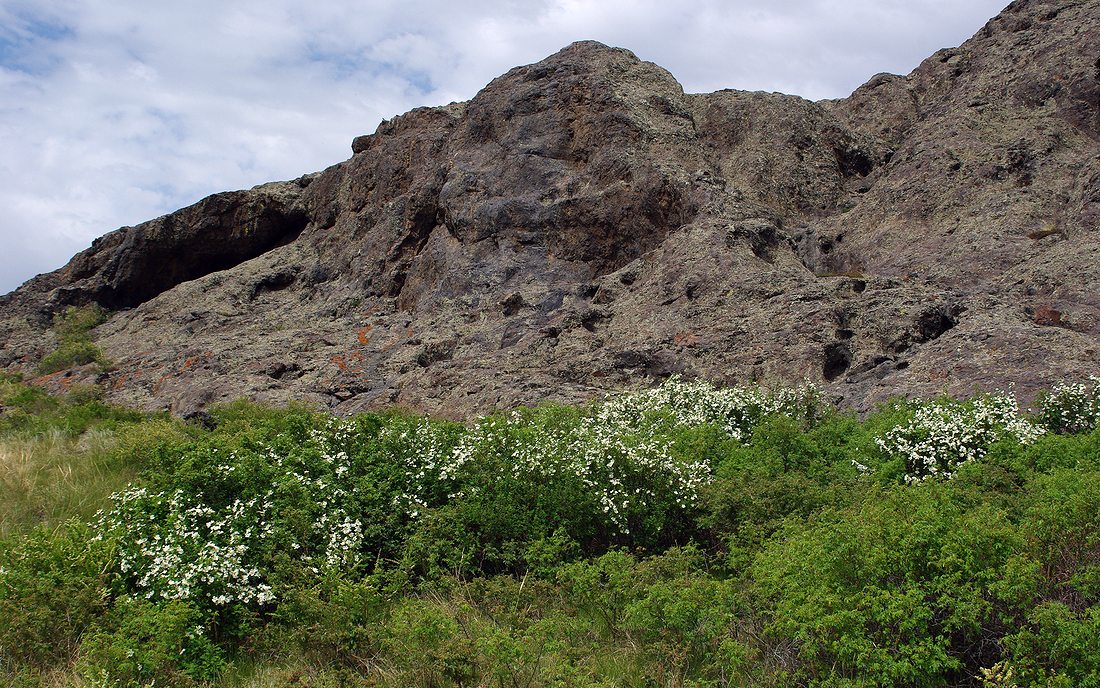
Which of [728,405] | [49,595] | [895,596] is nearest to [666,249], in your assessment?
[728,405]

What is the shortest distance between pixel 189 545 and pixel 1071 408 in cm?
901

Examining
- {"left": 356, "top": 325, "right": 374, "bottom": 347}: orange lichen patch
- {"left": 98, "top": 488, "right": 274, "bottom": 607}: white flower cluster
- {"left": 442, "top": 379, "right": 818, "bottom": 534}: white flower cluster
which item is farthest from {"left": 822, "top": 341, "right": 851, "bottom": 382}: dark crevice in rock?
{"left": 356, "top": 325, "right": 374, "bottom": 347}: orange lichen patch

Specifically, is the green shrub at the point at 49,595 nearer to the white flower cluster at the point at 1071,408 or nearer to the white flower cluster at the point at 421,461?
the white flower cluster at the point at 421,461

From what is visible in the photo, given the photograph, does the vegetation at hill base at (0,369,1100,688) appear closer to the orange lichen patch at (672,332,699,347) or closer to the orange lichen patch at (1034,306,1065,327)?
the orange lichen patch at (1034,306,1065,327)

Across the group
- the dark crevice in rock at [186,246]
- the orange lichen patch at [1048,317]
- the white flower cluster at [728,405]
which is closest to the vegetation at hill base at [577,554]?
the white flower cluster at [728,405]

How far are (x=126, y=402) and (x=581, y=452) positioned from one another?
43.4 ft

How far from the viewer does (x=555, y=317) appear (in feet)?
54.8

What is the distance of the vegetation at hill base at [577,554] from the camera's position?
5.57m

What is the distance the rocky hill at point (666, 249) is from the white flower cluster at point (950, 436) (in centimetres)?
198

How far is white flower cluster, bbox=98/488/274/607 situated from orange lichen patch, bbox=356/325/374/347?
10444mm

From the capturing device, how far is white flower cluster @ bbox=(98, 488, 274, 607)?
7117mm

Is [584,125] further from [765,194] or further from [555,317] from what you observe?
[555,317]

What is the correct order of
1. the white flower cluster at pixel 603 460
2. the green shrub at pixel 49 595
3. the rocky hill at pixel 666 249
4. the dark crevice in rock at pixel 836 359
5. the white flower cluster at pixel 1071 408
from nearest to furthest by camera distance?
1. the green shrub at pixel 49 595
2. the white flower cluster at pixel 603 460
3. the white flower cluster at pixel 1071 408
4. the dark crevice in rock at pixel 836 359
5. the rocky hill at pixel 666 249

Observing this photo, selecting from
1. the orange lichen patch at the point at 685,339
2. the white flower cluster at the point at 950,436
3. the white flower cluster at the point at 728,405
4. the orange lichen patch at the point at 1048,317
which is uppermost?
the orange lichen patch at the point at 685,339
